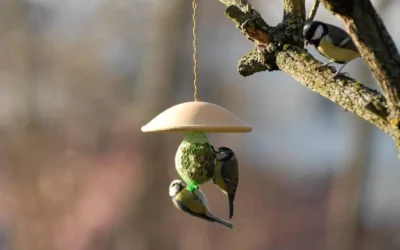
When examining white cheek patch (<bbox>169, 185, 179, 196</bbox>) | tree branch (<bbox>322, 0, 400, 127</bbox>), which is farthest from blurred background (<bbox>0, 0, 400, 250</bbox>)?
tree branch (<bbox>322, 0, 400, 127</bbox>)

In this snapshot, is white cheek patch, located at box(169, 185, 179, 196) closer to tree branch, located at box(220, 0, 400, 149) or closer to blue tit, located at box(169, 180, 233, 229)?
blue tit, located at box(169, 180, 233, 229)

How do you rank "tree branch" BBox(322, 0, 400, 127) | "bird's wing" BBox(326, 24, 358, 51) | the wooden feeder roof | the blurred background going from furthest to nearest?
the blurred background
the wooden feeder roof
"bird's wing" BBox(326, 24, 358, 51)
"tree branch" BBox(322, 0, 400, 127)

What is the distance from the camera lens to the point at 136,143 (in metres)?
2.37

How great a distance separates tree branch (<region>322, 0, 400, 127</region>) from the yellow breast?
19 centimetres

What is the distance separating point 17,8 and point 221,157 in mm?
1752

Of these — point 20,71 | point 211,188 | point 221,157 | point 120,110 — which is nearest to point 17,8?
point 20,71

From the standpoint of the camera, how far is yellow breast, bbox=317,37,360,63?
738 mm

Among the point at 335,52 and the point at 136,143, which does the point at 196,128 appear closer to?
the point at 335,52

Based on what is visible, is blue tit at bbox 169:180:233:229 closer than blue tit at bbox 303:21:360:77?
No

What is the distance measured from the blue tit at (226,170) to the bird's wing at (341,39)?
0.26 metres

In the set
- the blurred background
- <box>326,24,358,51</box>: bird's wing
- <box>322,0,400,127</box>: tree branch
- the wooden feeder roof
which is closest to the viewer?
<box>322,0,400,127</box>: tree branch

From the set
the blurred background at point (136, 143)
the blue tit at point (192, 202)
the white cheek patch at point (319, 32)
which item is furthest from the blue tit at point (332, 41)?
the blurred background at point (136, 143)

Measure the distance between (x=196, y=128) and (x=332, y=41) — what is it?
24cm

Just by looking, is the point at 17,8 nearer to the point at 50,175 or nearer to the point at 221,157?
the point at 50,175
